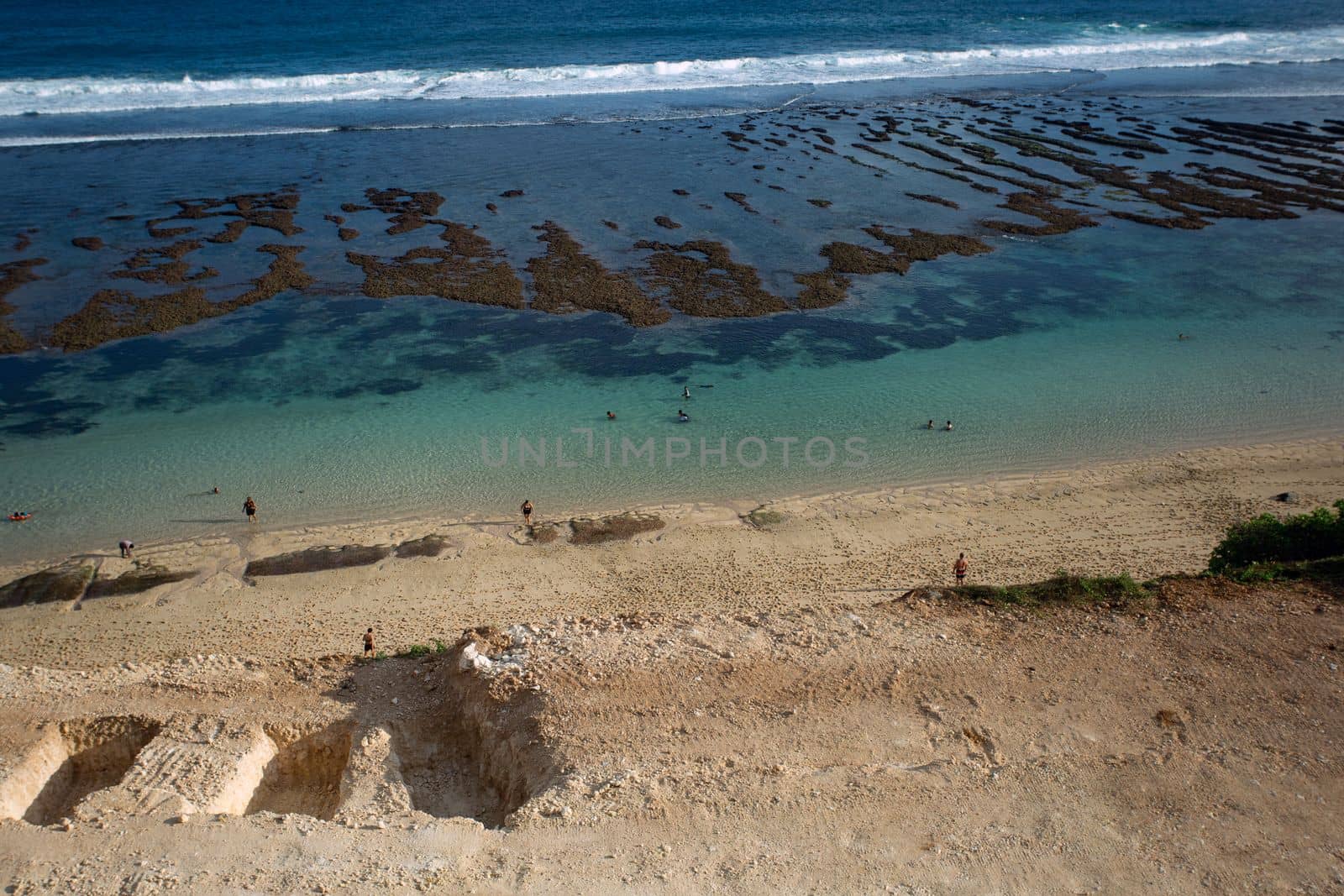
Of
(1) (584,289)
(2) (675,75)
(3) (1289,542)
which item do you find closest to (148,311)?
(1) (584,289)

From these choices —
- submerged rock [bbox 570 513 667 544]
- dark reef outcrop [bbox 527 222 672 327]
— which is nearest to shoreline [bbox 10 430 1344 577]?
submerged rock [bbox 570 513 667 544]

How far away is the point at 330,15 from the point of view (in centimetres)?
8638

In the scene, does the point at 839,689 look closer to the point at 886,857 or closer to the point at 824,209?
the point at 886,857

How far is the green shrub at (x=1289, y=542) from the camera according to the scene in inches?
695

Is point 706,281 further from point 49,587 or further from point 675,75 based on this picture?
point 675,75

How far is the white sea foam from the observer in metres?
64.1

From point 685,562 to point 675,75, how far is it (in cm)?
6046

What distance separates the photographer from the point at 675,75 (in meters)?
72.1

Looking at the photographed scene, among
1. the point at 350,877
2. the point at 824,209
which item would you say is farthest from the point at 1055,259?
the point at 350,877

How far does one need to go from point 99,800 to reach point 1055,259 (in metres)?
35.9

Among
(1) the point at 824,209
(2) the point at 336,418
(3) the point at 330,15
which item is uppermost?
(3) the point at 330,15

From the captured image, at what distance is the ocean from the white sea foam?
0.58 meters

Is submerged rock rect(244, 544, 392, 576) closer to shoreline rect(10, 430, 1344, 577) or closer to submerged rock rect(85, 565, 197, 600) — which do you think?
shoreline rect(10, 430, 1344, 577)

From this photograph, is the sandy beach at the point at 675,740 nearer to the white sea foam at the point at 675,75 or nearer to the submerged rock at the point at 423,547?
the submerged rock at the point at 423,547
